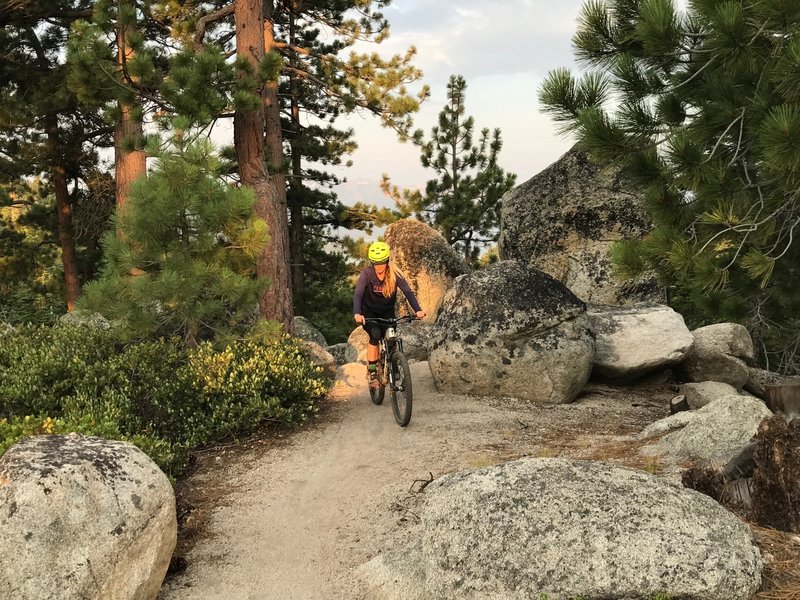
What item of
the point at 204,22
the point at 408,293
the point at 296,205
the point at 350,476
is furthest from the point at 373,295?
the point at 296,205

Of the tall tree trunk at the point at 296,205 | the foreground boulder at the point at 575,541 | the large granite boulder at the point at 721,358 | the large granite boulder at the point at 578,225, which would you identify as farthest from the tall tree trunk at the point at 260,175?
the tall tree trunk at the point at 296,205

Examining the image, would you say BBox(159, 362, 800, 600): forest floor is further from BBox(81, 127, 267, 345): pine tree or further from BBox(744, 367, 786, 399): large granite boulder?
BBox(744, 367, 786, 399): large granite boulder

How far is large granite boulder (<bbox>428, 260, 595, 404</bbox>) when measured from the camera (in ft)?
30.5

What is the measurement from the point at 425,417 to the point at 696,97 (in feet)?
15.3

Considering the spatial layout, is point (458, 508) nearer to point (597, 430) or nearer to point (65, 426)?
point (65, 426)

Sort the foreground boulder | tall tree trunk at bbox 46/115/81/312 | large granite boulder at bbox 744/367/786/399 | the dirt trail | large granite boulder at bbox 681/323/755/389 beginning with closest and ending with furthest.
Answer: the foreground boulder, the dirt trail, large granite boulder at bbox 681/323/755/389, large granite boulder at bbox 744/367/786/399, tall tree trunk at bbox 46/115/81/312

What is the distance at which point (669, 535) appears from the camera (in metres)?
3.74

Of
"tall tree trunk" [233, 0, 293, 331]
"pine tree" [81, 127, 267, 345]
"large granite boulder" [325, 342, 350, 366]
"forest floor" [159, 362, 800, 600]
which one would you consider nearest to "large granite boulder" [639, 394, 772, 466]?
"forest floor" [159, 362, 800, 600]

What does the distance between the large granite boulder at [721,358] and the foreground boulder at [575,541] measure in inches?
295

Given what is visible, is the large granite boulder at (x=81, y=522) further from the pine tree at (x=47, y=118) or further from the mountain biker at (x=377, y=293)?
the pine tree at (x=47, y=118)

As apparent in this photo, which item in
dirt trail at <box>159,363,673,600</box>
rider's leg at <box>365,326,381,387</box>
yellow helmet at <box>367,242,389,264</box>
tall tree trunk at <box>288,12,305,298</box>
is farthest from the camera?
tall tree trunk at <box>288,12,305,298</box>

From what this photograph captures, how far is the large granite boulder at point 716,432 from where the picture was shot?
19.3ft

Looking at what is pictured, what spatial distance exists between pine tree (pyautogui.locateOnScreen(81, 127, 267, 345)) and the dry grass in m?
6.42

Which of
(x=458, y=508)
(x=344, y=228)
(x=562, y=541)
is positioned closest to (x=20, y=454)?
(x=458, y=508)
